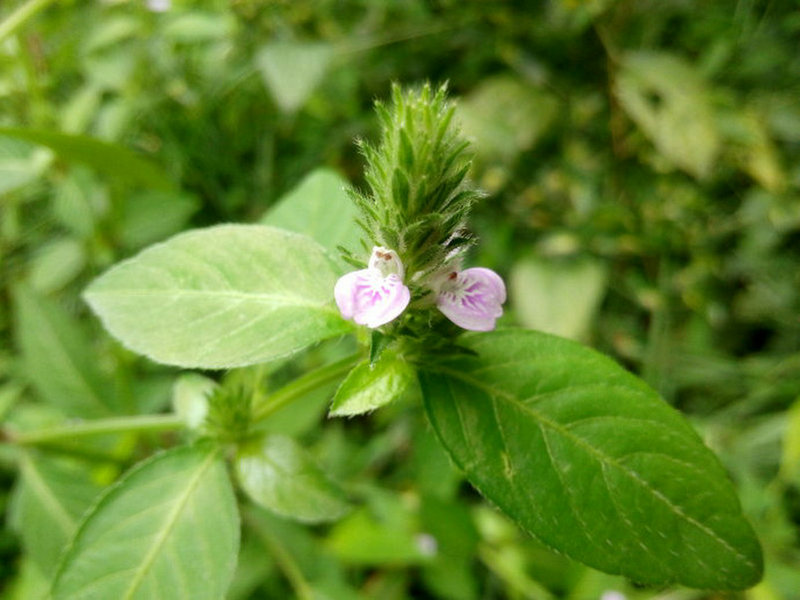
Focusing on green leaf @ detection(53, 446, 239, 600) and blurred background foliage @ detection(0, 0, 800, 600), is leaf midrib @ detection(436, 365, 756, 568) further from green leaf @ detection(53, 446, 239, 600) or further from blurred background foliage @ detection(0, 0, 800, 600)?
blurred background foliage @ detection(0, 0, 800, 600)

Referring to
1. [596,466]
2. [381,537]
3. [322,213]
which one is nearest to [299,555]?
[381,537]

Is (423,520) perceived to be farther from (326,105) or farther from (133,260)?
(326,105)

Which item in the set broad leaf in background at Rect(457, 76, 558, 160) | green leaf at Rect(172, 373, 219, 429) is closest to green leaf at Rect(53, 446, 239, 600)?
green leaf at Rect(172, 373, 219, 429)

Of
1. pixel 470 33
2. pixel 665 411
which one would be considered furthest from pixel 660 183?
pixel 665 411

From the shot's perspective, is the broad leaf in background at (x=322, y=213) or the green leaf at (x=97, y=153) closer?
the broad leaf in background at (x=322, y=213)

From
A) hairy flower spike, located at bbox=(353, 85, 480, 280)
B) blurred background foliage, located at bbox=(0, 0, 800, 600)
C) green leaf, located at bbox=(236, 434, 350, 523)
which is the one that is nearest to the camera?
hairy flower spike, located at bbox=(353, 85, 480, 280)

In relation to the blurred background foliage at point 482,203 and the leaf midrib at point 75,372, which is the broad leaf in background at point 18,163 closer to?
the blurred background foliage at point 482,203

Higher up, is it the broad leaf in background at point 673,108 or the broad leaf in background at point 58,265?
the broad leaf in background at point 58,265

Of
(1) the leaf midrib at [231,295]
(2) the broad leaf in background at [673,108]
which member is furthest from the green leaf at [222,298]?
(2) the broad leaf in background at [673,108]
